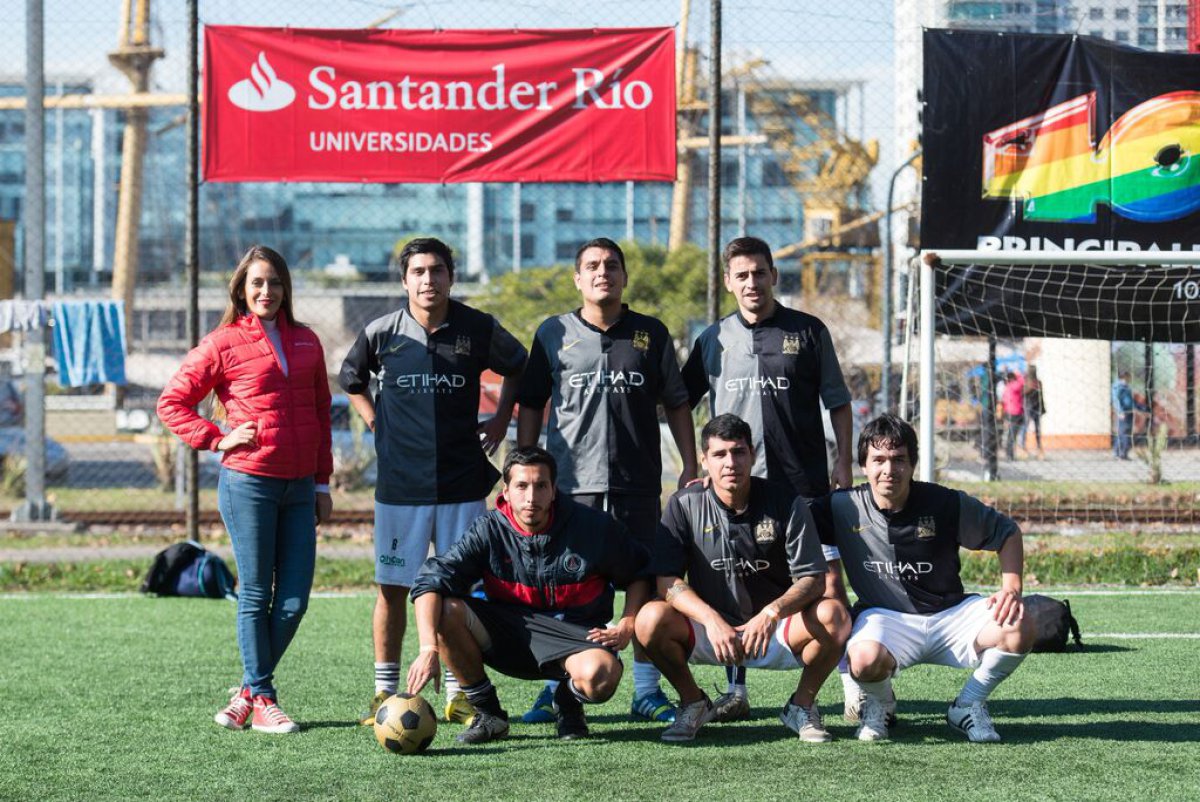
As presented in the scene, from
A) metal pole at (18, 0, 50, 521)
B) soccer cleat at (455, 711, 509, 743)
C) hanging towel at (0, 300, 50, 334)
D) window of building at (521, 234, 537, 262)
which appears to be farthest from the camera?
window of building at (521, 234, 537, 262)

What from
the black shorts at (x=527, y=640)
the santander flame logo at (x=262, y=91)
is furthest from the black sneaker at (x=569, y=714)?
the santander flame logo at (x=262, y=91)

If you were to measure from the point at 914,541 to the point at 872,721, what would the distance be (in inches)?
26.0

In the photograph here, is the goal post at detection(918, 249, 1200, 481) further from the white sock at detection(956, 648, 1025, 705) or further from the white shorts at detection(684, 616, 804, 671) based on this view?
the white shorts at detection(684, 616, 804, 671)

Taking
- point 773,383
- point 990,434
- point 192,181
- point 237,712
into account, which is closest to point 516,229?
point 990,434

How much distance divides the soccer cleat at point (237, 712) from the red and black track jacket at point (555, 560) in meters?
0.88

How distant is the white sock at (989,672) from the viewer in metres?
5.15

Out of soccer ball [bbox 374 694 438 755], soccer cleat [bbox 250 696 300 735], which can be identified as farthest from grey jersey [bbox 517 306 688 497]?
soccer cleat [bbox 250 696 300 735]

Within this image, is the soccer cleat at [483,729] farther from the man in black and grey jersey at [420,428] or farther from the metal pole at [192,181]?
the metal pole at [192,181]

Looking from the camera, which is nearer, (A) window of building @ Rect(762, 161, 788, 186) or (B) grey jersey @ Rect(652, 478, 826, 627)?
(B) grey jersey @ Rect(652, 478, 826, 627)

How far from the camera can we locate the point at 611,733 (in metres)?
5.36

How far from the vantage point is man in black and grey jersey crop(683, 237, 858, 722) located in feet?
18.7

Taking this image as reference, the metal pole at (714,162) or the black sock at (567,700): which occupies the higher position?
the metal pole at (714,162)

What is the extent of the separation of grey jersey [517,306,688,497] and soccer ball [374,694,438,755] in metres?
1.10

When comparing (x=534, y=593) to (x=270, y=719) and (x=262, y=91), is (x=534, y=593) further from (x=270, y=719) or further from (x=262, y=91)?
(x=262, y=91)
